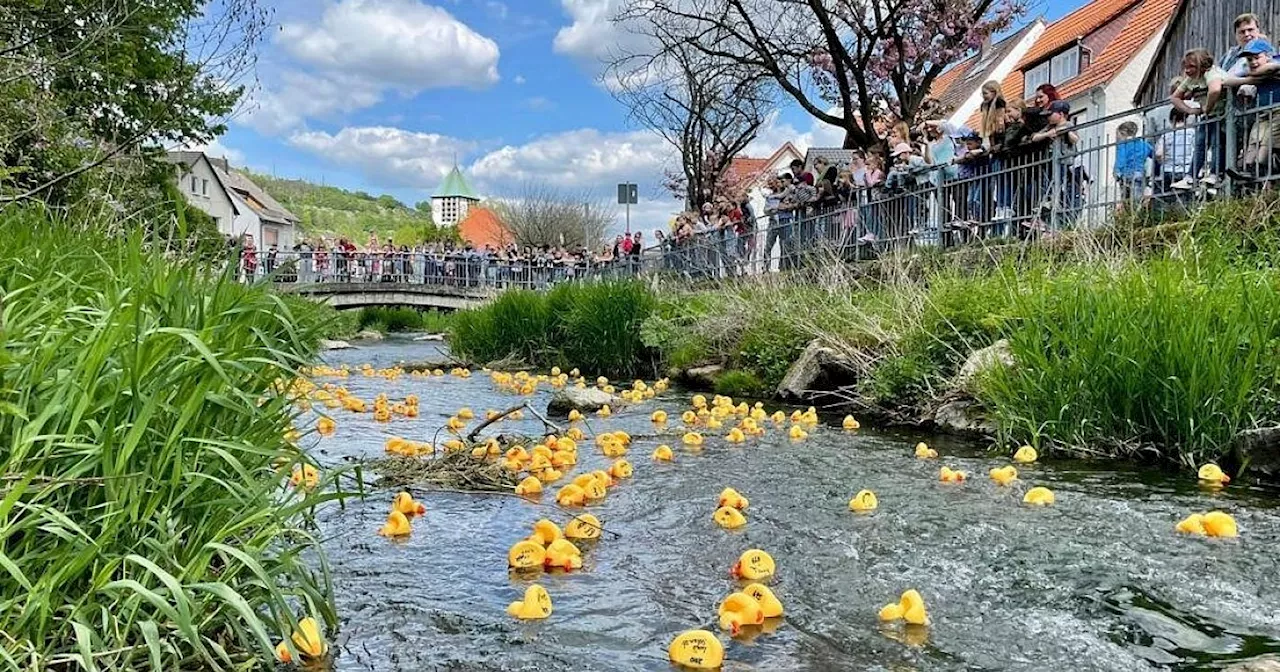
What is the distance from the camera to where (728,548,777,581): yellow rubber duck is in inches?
137

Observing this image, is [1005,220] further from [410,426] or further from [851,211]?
[410,426]

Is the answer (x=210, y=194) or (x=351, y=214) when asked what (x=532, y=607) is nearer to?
(x=210, y=194)

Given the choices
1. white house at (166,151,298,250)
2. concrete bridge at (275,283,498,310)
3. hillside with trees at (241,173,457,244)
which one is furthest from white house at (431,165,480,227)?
concrete bridge at (275,283,498,310)

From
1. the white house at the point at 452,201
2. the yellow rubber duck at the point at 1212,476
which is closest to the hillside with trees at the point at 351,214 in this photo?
the white house at the point at 452,201

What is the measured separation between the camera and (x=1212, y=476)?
4863 millimetres

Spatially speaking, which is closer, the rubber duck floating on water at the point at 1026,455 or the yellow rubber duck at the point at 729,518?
the yellow rubber duck at the point at 729,518

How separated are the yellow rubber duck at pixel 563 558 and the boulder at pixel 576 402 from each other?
212 inches

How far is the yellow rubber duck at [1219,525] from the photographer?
3.82m

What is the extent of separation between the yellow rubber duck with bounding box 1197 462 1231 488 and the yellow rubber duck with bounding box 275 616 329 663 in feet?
14.5

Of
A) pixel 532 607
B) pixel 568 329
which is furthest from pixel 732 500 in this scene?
pixel 568 329

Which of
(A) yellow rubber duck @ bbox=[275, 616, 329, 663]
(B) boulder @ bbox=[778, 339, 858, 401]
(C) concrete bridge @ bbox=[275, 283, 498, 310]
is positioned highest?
(C) concrete bridge @ bbox=[275, 283, 498, 310]

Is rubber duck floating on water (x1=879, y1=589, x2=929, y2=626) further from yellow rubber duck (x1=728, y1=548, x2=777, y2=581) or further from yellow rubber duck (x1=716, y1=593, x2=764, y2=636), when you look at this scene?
yellow rubber duck (x1=728, y1=548, x2=777, y2=581)

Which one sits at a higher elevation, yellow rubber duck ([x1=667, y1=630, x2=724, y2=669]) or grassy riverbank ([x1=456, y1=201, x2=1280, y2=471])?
grassy riverbank ([x1=456, y1=201, x2=1280, y2=471])

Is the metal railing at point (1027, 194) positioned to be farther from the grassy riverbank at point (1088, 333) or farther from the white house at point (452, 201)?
the white house at point (452, 201)
